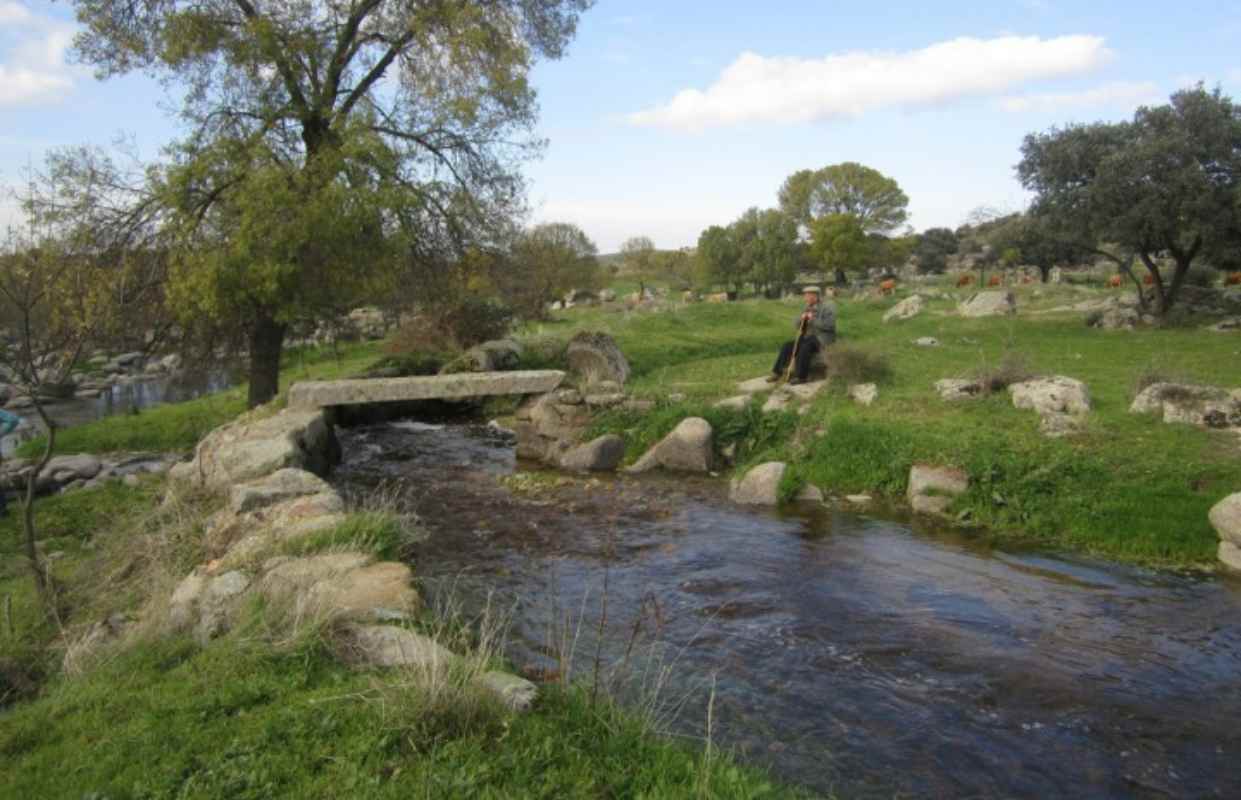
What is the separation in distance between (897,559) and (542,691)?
209 inches

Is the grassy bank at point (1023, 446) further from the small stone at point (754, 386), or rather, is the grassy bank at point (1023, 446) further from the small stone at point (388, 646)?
the small stone at point (388, 646)

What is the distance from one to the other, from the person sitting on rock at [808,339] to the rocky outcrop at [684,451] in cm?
259

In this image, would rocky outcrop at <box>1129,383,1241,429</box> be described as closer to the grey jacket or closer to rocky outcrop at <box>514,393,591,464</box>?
the grey jacket

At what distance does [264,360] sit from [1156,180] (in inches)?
1000

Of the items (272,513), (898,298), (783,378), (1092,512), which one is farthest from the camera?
(898,298)

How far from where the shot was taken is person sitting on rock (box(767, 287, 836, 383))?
49.0 feet

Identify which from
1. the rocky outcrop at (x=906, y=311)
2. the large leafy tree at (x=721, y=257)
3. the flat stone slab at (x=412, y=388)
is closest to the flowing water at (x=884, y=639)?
the flat stone slab at (x=412, y=388)

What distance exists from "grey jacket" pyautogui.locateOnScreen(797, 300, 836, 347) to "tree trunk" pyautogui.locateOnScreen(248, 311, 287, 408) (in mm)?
11377

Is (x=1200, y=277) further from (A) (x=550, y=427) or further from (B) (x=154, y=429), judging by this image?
(B) (x=154, y=429)

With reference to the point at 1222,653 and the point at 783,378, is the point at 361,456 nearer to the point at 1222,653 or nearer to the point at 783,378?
the point at 783,378

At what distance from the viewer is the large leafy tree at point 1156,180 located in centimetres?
2364

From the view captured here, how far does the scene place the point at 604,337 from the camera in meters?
20.0

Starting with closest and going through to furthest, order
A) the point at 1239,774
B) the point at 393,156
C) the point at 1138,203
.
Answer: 1. the point at 1239,774
2. the point at 393,156
3. the point at 1138,203

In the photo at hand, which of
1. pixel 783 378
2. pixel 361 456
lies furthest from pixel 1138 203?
pixel 361 456
